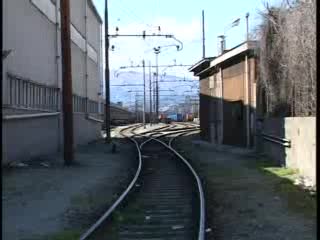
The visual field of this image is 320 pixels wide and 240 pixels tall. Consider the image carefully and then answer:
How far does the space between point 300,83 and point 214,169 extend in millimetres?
4562

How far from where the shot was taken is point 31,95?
Answer: 2816 cm

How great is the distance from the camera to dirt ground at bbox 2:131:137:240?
11.4 metres

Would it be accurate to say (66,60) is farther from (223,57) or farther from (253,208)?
(223,57)

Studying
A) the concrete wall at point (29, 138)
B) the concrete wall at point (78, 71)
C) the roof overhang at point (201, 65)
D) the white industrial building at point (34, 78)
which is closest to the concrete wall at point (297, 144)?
the white industrial building at point (34, 78)

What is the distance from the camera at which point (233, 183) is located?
1884 cm

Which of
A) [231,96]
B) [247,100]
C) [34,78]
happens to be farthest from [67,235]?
[231,96]

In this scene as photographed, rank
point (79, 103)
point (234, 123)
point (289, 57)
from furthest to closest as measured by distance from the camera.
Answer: point (79, 103)
point (234, 123)
point (289, 57)

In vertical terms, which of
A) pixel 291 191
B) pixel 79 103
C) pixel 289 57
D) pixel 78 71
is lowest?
pixel 291 191

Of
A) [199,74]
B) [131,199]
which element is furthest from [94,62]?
[131,199]

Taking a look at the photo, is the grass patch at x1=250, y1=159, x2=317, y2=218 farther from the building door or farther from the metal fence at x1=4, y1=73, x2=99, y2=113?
the building door

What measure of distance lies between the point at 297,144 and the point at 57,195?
7757mm

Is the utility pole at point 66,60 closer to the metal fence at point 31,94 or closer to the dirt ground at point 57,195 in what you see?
the metal fence at point 31,94

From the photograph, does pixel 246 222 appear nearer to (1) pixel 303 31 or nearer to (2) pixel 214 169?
(1) pixel 303 31

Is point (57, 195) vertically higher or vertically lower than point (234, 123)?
lower
